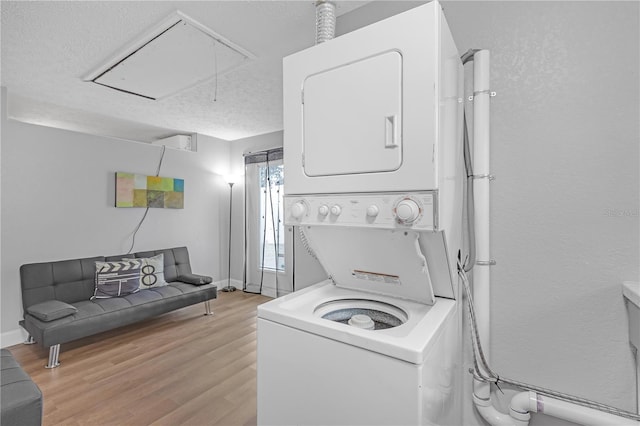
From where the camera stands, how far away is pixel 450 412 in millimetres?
1192

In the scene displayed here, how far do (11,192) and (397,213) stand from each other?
13.0ft

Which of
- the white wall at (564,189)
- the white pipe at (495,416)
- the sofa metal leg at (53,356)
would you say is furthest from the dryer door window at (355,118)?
the sofa metal leg at (53,356)

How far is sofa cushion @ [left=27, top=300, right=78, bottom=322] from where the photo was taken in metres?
2.60

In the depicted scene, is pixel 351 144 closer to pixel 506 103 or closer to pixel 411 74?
pixel 411 74

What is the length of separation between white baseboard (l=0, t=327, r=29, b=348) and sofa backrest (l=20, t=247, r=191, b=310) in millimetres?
342

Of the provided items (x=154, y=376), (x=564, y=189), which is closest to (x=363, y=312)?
(x=564, y=189)

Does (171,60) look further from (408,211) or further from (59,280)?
(59,280)

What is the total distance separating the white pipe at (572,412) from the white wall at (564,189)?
0.06 meters

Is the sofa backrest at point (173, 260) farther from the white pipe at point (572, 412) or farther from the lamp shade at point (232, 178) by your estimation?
the white pipe at point (572, 412)

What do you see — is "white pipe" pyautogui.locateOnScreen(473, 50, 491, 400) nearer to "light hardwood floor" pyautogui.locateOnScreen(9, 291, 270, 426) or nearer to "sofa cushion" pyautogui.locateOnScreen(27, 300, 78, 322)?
"light hardwood floor" pyautogui.locateOnScreen(9, 291, 270, 426)

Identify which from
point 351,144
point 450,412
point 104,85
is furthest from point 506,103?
point 104,85

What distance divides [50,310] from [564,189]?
3.77 metres

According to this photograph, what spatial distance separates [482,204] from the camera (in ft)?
4.39

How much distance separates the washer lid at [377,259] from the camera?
1130 millimetres
